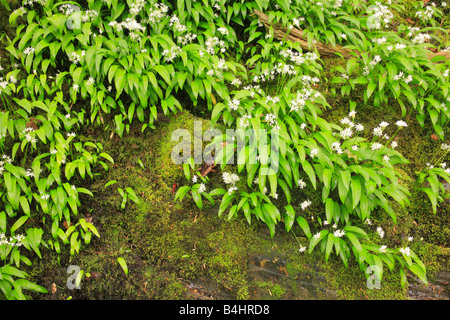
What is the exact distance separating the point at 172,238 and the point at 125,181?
3.05ft

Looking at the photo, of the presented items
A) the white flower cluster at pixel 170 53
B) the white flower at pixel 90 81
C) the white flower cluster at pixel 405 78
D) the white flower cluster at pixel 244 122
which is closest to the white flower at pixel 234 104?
the white flower cluster at pixel 244 122

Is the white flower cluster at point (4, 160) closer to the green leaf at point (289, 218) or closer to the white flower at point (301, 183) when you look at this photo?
the green leaf at point (289, 218)

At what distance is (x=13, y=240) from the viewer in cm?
299

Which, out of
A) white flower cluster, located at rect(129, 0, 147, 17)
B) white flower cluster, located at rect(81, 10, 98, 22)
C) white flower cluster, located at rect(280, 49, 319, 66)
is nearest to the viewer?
white flower cluster, located at rect(129, 0, 147, 17)

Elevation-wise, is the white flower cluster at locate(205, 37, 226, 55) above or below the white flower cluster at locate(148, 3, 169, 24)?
below

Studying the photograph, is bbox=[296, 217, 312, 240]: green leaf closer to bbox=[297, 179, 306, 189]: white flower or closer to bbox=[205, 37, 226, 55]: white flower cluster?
bbox=[297, 179, 306, 189]: white flower

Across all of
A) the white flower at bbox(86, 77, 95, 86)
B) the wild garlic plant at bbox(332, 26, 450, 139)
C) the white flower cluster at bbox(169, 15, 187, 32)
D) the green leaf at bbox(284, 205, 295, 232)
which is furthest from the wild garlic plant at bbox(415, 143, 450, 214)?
the white flower at bbox(86, 77, 95, 86)

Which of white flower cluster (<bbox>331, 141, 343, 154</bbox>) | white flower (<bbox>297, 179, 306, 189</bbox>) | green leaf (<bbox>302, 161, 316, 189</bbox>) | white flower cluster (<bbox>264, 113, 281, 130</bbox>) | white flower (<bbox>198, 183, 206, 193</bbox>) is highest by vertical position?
white flower cluster (<bbox>264, 113, 281, 130</bbox>)

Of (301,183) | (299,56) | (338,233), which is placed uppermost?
(299,56)

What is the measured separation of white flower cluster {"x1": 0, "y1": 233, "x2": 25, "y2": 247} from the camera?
2.93 metres

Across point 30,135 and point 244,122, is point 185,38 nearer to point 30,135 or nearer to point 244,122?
point 244,122

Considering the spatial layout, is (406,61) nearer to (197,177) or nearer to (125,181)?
(197,177)

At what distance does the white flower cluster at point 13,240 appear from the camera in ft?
9.61

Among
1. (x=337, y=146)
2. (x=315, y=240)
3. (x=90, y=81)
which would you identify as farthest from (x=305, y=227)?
(x=90, y=81)
